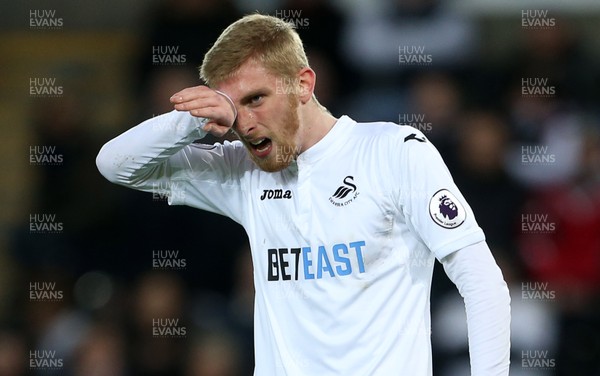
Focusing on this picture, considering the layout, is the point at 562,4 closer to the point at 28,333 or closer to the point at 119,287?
the point at 119,287

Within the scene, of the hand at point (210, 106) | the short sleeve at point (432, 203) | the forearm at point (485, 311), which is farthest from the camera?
the hand at point (210, 106)

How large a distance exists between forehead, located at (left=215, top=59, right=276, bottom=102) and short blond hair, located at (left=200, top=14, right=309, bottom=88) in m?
0.02

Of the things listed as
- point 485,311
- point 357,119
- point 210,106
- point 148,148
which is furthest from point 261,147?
point 357,119

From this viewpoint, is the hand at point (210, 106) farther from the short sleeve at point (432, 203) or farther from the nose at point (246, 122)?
the short sleeve at point (432, 203)

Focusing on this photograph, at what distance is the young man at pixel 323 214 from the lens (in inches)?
122

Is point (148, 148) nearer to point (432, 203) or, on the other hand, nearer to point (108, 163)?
point (108, 163)

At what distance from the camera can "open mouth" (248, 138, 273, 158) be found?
132 inches

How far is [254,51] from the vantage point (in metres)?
3.31

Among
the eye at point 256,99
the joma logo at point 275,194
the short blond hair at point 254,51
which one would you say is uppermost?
the short blond hair at point 254,51

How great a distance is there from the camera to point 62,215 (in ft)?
22.3

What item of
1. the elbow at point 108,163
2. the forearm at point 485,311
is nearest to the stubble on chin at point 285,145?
the elbow at point 108,163

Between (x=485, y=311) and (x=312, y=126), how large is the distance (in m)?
0.91

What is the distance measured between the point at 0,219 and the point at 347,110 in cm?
268

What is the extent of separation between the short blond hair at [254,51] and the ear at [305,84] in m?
0.02
